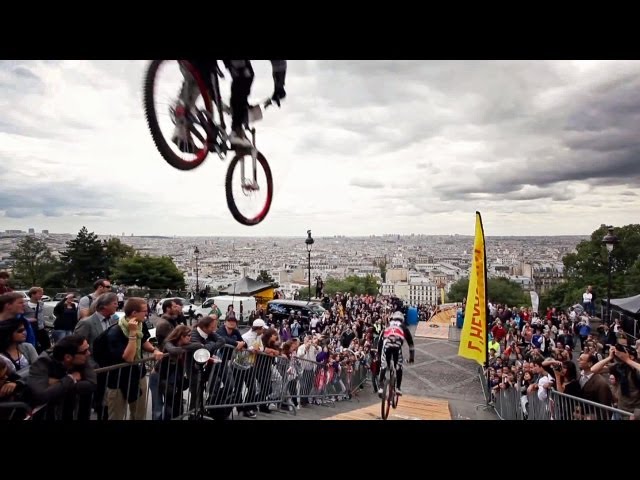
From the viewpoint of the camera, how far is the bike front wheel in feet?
11.7

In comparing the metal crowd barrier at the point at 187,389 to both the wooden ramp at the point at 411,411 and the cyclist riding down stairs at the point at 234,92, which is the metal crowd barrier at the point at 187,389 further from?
the cyclist riding down stairs at the point at 234,92

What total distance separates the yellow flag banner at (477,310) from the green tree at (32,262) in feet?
17.4

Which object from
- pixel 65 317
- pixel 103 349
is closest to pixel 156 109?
pixel 103 349

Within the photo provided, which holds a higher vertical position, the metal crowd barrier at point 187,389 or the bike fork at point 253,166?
the bike fork at point 253,166

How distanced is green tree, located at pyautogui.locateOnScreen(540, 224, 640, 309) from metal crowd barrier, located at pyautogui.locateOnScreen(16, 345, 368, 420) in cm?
1997

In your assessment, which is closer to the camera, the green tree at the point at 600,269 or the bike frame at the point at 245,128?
the bike frame at the point at 245,128

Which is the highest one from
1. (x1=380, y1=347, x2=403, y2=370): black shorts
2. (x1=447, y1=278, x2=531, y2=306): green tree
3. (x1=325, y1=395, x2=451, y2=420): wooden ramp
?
(x1=380, y1=347, x2=403, y2=370): black shorts

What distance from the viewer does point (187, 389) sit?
3260mm

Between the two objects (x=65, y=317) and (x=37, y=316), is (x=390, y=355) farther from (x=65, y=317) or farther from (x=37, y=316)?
(x=37, y=316)

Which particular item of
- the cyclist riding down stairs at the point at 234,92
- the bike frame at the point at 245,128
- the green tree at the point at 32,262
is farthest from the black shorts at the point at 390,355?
the green tree at the point at 32,262

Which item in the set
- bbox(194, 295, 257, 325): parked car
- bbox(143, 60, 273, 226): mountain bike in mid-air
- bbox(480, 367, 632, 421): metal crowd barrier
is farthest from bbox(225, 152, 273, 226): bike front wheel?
bbox(194, 295, 257, 325): parked car

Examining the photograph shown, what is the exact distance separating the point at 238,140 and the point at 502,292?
33.7m

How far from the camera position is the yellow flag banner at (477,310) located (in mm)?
5516

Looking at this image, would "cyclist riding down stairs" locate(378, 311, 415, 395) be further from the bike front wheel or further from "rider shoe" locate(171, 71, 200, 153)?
"rider shoe" locate(171, 71, 200, 153)
